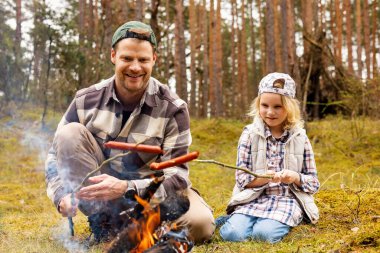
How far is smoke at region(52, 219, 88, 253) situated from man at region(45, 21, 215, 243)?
17 cm

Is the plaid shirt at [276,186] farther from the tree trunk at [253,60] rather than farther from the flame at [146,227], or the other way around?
the tree trunk at [253,60]

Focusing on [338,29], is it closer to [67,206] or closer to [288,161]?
[288,161]

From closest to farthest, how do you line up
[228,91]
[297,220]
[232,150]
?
1. [297,220]
2. [232,150]
3. [228,91]

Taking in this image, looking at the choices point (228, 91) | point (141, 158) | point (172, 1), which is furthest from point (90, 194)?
point (228, 91)

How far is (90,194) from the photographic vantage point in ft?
8.09

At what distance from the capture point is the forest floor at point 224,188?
118 inches

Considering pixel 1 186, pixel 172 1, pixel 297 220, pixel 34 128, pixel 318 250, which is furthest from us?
pixel 172 1

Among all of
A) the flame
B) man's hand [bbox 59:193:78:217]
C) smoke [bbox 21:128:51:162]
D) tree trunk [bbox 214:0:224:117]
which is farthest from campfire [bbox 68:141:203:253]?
tree trunk [bbox 214:0:224:117]

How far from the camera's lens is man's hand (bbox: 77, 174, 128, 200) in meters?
2.39

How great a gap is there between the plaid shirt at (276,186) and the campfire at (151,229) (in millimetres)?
1078

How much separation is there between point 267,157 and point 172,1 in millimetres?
18830

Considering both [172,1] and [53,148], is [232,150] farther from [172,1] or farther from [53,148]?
[172,1]

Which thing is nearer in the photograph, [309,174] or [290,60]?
[309,174]

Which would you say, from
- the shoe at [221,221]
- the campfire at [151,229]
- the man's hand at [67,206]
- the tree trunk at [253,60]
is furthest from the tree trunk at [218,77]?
the campfire at [151,229]
